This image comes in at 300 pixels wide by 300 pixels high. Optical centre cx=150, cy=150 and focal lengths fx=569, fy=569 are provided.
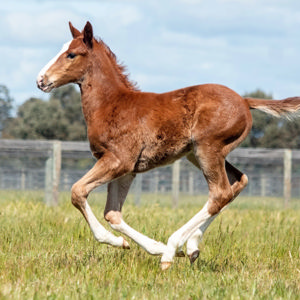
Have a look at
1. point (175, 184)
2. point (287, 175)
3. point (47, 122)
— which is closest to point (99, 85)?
point (175, 184)

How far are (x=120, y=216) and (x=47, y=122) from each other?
1336 inches

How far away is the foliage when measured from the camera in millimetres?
37781

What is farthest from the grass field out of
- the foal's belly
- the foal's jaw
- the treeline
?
the treeline

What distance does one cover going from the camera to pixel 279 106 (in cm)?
564

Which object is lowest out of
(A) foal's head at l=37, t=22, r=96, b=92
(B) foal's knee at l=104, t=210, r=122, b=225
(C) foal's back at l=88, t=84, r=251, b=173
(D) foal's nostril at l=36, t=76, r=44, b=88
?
(B) foal's knee at l=104, t=210, r=122, b=225

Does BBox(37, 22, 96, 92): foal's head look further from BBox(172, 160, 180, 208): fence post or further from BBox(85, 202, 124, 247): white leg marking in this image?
BBox(172, 160, 180, 208): fence post

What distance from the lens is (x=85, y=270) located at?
4.48 meters

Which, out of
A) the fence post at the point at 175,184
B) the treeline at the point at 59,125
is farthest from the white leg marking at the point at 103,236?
the treeline at the point at 59,125

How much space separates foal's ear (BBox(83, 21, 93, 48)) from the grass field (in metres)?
1.97

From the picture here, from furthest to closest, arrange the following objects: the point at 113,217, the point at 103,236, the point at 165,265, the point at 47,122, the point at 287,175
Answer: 1. the point at 47,122
2. the point at 287,175
3. the point at 113,217
4. the point at 103,236
5. the point at 165,265

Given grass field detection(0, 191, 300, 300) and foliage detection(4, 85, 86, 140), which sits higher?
foliage detection(4, 85, 86, 140)

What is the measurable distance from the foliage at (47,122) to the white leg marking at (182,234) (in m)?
32.2

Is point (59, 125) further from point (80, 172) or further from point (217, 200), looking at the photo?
point (217, 200)

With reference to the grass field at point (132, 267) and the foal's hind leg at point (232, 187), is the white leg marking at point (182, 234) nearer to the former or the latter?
the foal's hind leg at point (232, 187)
